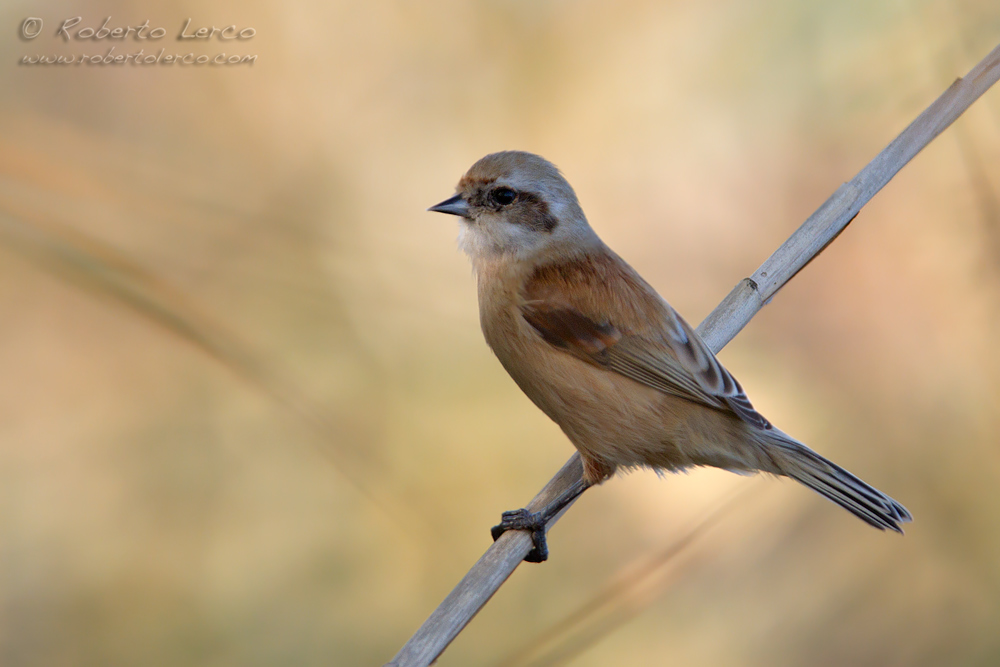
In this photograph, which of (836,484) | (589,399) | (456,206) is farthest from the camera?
(456,206)

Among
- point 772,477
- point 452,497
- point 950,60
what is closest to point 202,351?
point 452,497

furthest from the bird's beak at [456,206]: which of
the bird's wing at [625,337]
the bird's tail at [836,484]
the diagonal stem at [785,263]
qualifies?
the bird's tail at [836,484]

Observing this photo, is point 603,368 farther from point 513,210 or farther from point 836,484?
point 836,484

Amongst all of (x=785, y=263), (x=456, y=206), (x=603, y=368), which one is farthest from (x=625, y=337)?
(x=456, y=206)

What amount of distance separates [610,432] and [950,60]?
213cm

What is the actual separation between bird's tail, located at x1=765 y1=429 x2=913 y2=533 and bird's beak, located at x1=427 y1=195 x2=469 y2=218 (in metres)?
1.17

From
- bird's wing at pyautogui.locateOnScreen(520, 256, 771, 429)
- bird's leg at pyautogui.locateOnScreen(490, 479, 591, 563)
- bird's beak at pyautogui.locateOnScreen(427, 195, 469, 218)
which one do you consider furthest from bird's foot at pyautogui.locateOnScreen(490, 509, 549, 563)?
bird's beak at pyautogui.locateOnScreen(427, 195, 469, 218)

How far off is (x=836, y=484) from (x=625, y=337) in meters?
0.73

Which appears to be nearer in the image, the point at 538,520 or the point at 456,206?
the point at 538,520

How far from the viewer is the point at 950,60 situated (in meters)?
3.05

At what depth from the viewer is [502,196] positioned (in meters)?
2.48

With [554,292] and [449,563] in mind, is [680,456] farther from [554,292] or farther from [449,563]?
[449,563]

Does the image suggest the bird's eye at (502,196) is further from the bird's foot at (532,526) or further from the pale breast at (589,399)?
the bird's foot at (532,526)

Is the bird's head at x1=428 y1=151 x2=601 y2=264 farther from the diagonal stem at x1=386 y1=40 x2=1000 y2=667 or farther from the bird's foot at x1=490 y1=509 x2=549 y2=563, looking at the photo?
the bird's foot at x1=490 y1=509 x2=549 y2=563
